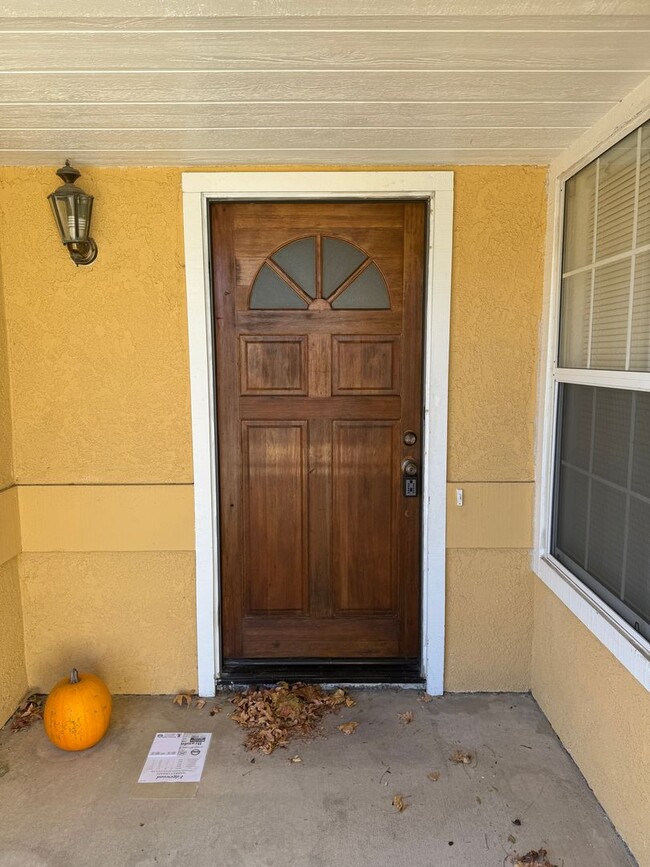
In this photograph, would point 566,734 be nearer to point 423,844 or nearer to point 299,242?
point 423,844

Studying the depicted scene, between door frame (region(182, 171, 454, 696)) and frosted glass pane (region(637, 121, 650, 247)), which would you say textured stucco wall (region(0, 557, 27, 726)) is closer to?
door frame (region(182, 171, 454, 696))

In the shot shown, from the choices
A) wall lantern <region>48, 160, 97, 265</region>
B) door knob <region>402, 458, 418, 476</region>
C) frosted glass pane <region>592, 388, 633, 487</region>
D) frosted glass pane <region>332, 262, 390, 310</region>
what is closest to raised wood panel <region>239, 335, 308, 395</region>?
frosted glass pane <region>332, 262, 390, 310</region>

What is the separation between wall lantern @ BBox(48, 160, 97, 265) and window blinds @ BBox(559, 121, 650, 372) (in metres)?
2.08

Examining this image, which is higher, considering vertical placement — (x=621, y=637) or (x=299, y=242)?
(x=299, y=242)

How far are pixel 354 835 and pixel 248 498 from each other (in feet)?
4.66

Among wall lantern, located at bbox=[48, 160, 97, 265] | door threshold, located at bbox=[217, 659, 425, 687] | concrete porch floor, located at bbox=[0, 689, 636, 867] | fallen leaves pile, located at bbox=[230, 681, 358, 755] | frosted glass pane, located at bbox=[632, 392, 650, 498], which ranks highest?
wall lantern, located at bbox=[48, 160, 97, 265]

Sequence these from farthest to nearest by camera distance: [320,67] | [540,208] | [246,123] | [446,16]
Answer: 1. [540,208]
2. [246,123]
3. [320,67]
4. [446,16]

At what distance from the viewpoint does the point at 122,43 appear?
151 cm

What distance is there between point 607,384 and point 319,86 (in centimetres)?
142

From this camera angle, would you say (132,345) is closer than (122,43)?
No

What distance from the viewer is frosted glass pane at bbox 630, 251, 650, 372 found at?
69.2 inches

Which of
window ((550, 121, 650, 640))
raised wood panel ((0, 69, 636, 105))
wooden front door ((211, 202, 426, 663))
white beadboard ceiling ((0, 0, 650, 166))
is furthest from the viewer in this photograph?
wooden front door ((211, 202, 426, 663))

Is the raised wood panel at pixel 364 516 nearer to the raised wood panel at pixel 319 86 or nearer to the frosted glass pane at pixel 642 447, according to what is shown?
the frosted glass pane at pixel 642 447

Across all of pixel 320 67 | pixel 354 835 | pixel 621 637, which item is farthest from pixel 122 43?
pixel 354 835
